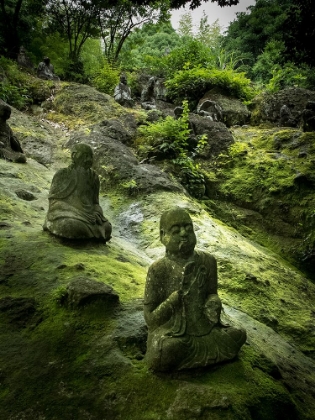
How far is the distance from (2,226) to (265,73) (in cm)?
2195

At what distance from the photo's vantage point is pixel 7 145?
908 cm

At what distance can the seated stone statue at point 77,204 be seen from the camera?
206 inches

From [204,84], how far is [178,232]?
1525 cm

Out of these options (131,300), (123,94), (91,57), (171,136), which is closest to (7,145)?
(171,136)

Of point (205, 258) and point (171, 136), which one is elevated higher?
point (171, 136)

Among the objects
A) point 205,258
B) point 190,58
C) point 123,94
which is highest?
point 190,58

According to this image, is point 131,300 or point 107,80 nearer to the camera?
point 131,300

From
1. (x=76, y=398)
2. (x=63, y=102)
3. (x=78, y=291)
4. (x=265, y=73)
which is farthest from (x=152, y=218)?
(x=265, y=73)

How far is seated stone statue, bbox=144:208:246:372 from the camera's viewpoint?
302 centimetres

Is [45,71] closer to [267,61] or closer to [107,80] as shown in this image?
[107,80]

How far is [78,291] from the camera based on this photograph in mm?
3678

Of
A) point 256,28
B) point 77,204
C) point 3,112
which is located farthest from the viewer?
point 256,28

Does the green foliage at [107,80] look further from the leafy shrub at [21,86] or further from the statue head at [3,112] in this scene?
the statue head at [3,112]

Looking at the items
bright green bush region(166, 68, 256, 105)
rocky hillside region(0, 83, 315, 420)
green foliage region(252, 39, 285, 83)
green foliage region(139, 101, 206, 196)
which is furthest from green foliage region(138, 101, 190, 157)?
green foliage region(252, 39, 285, 83)
